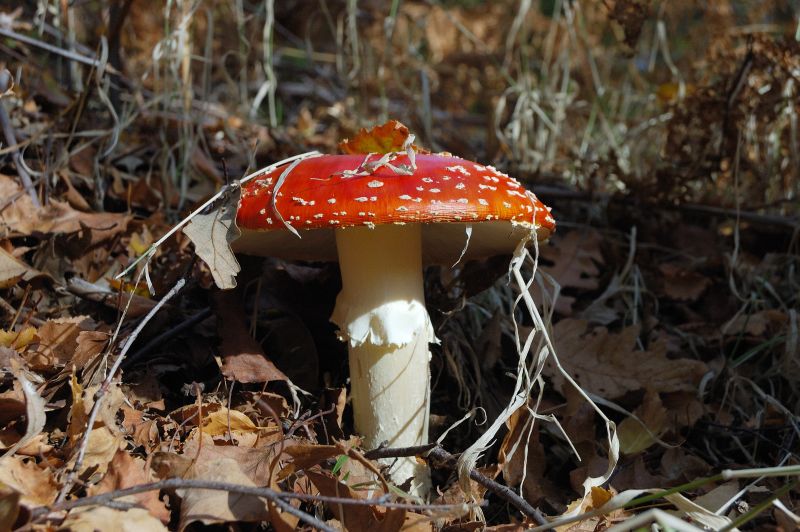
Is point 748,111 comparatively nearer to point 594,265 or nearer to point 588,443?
point 594,265

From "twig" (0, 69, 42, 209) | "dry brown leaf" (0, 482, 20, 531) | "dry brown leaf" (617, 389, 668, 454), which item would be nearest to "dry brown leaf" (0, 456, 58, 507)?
"dry brown leaf" (0, 482, 20, 531)

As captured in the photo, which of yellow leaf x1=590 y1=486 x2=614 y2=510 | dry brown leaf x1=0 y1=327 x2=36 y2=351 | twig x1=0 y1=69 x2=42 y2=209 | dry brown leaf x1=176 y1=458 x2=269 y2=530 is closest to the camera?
dry brown leaf x1=176 y1=458 x2=269 y2=530

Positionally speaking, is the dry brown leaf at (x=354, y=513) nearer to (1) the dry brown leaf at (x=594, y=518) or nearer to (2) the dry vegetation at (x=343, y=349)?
(2) the dry vegetation at (x=343, y=349)

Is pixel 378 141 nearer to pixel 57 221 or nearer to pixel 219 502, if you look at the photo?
pixel 219 502

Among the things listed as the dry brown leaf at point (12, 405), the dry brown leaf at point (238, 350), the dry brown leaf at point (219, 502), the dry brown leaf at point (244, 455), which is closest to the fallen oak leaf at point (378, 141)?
the dry brown leaf at point (238, 350)

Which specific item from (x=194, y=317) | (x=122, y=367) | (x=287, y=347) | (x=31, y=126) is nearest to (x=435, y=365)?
(x=287, y=347)

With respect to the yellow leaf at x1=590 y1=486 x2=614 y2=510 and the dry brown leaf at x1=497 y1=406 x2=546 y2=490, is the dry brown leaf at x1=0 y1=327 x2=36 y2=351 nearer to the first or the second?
the dry brown leaf at x1=497 y1=406 x2=546 y2=490
